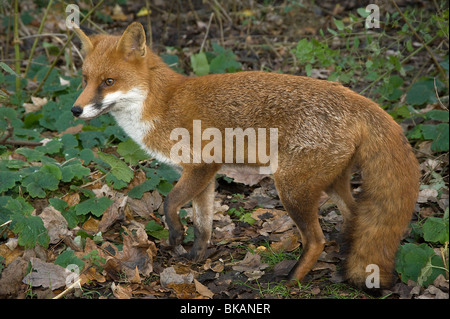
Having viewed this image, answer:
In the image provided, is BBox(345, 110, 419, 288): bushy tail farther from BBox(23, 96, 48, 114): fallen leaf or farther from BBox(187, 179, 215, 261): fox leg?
BBox(23, 96, 48, 114): fallen leaf

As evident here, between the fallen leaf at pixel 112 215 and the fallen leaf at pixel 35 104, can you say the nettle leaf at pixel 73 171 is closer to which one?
the fallen leaf at pixel 112 215

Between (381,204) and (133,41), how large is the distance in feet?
7.67

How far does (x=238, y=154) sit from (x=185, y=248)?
113 cm

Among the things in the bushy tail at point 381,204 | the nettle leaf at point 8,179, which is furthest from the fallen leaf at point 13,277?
the bushy tail at point 381,204

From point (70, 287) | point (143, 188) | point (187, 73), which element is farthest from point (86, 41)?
point (187, 73)

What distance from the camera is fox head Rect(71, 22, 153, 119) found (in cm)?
398

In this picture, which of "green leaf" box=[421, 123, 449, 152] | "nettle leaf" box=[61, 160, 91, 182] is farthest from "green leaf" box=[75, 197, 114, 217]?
"green leaf" box=[421, 123, 449, 152]

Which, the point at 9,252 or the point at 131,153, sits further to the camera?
the point at 131,153

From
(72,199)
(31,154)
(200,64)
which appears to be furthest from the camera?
(200,64)

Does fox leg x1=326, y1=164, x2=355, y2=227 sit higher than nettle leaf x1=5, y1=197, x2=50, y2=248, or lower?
higher

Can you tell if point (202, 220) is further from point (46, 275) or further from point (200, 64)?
point (200, 64)

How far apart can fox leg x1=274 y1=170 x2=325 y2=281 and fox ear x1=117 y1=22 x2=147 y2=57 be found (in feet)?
5.15

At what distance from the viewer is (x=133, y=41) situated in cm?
415

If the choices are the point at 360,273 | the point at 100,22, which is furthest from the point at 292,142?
the point at 100,22
